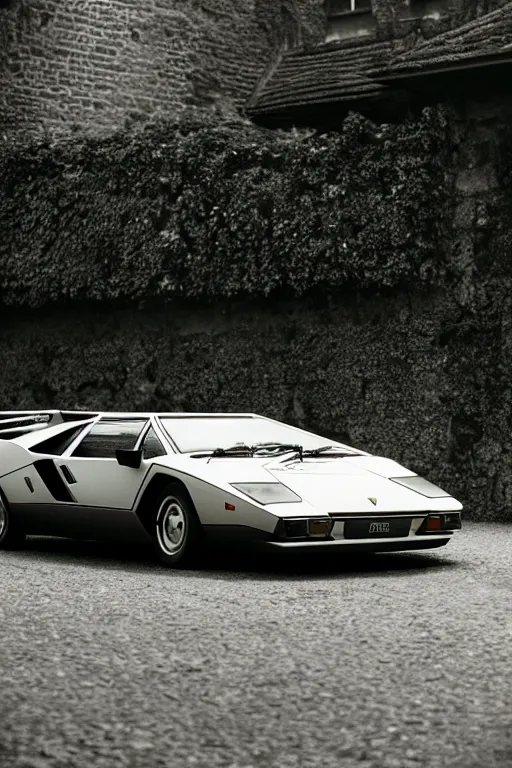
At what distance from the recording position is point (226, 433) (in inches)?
378

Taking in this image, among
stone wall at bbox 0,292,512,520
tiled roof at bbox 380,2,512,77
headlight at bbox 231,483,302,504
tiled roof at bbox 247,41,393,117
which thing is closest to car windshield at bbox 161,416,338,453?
headlight at bbox 231,483,302,504

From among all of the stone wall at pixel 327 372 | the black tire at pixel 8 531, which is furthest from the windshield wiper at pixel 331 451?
the stone wall at pixel 327 372

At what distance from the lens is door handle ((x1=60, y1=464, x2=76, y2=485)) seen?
31.9 ft

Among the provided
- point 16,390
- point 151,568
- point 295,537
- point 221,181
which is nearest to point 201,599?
point 295,537

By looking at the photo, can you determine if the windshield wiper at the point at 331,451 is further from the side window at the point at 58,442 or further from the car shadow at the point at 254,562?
the side window at the point at 58,442

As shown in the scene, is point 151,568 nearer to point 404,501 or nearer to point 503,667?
point 404,501

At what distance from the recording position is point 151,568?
901cm

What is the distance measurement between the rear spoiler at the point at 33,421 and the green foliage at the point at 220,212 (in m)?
3.67

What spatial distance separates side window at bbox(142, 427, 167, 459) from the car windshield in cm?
11

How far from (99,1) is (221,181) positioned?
38.5 ft

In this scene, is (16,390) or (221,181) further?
(16,390)

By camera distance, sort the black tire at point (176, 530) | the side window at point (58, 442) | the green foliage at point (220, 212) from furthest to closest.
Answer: the green foliage at point (220, 212)
the side window at point (58, 442)
the black tire at point (176, 530)

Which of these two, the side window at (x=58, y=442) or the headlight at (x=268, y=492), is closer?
the headlight at (x=268, y=492)

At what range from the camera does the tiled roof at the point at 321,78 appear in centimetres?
1870
